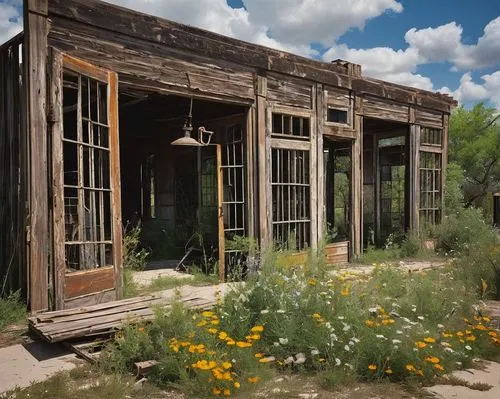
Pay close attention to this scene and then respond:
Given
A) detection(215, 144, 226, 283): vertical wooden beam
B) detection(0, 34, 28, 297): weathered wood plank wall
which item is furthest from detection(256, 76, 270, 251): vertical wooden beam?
detection(0, 34, 28, 297): weathered wood plank wall

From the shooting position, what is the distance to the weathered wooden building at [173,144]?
5492 mm

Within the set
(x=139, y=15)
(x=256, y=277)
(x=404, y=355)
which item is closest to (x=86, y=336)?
(x=256, y=277)

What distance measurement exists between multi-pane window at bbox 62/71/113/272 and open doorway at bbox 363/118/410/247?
851 centimetres

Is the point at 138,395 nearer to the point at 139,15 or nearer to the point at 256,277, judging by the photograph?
the point at 256,277

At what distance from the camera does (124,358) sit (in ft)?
13.0

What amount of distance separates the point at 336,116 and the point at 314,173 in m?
1.58

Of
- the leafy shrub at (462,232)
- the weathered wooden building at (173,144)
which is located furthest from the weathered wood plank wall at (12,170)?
the leafy shrub at (462,232)

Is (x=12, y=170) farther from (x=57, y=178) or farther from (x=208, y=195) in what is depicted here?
(x=208, y=195)

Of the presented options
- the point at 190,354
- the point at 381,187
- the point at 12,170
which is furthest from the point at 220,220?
the point at 381,187

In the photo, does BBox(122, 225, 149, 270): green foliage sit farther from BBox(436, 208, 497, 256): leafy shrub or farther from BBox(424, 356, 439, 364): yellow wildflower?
BBox(436, 208, 497, 256): leafy shrub

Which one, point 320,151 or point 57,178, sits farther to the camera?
point 320,151

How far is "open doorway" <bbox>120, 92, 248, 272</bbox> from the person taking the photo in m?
8.67

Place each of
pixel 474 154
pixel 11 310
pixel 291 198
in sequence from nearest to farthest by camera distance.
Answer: pixel 11 310, pixel 291 198, pixel 474 154

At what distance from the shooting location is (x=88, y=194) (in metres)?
6.00
